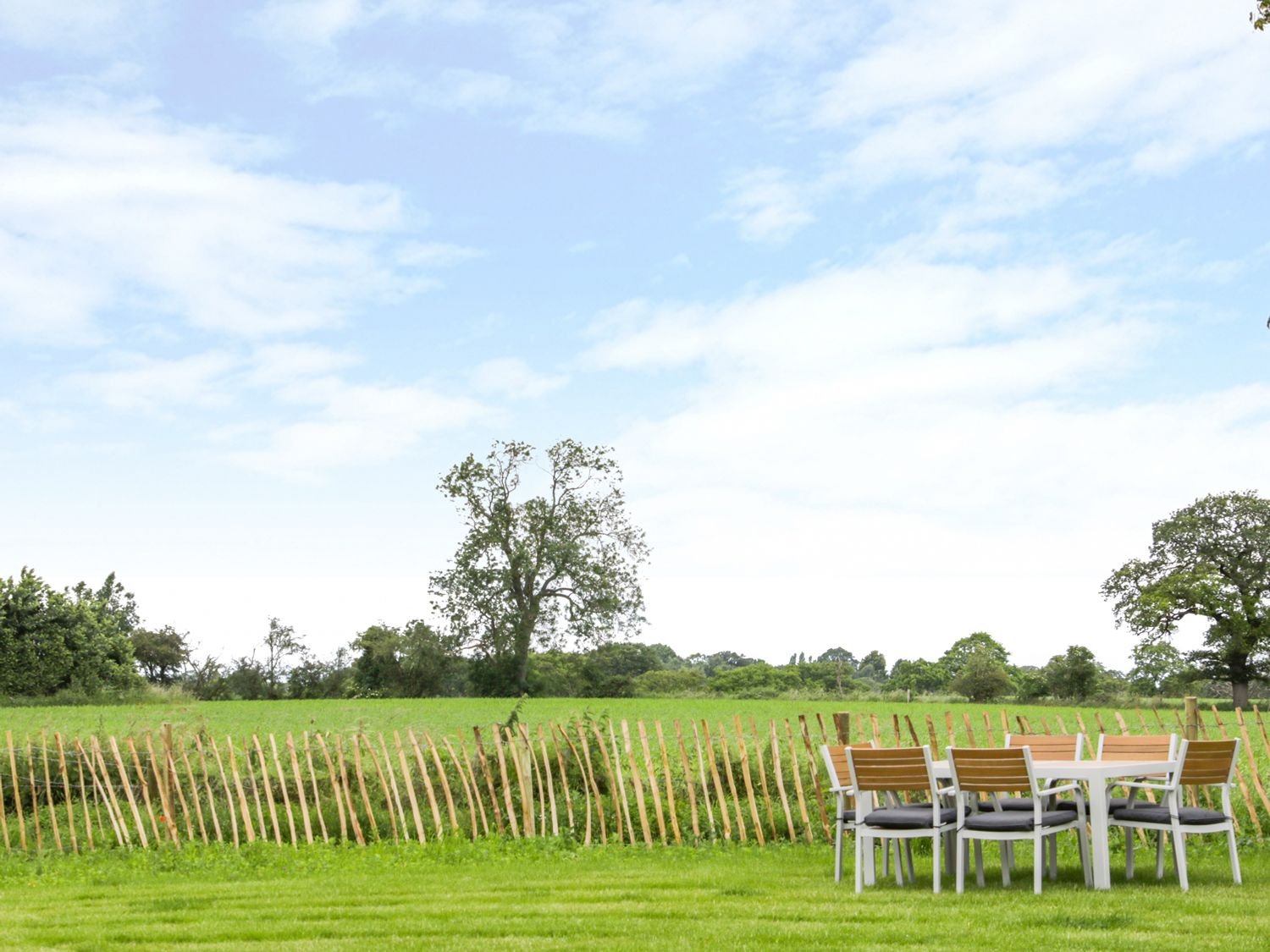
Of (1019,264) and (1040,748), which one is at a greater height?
(1019,264)

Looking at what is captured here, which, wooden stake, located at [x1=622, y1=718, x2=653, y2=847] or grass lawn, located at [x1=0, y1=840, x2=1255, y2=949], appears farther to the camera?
wooden stake, located at [x1=622, y1=718, x2=653, y2=847]

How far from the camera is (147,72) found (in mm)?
11477

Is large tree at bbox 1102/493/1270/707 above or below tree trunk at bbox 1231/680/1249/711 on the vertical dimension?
above

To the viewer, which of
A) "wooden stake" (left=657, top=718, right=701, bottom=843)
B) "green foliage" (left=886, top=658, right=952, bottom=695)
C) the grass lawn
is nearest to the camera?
the grass lawn

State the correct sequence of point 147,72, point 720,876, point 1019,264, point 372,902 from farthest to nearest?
point 1019,264
point 147,72
point 720,876
point 372,902

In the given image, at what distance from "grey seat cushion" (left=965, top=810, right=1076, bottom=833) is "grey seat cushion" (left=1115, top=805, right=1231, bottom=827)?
1.48 ft

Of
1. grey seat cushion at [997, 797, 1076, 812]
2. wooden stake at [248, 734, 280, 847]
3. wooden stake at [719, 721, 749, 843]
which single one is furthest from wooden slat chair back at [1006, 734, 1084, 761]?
wooden stake at [248, 734, 280, 847]

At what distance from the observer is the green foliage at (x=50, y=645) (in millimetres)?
39156

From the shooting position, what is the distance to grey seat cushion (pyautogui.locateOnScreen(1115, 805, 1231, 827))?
758 cm

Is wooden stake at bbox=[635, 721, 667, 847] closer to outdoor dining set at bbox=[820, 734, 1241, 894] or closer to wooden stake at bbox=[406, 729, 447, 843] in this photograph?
wooden stake at bbox=[406, 729, 447, 843]

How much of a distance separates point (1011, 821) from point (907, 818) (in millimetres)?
627

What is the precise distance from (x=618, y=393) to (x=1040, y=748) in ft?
35.2

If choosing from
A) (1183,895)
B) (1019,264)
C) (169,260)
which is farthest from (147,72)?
(1183,895)

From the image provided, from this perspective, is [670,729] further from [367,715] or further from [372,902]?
[372,902]
